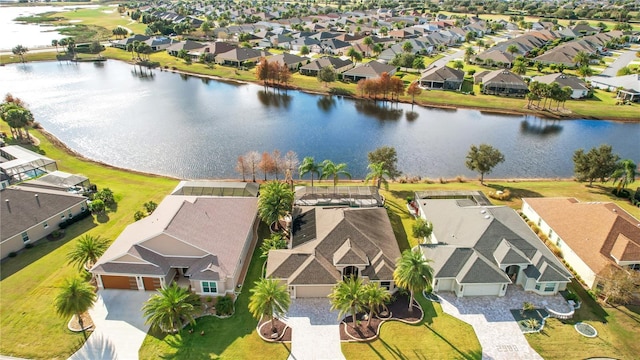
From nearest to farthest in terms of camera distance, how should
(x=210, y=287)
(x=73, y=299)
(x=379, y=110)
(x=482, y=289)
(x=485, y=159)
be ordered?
(x=73, y=299) → (x=210, y=287) → (x=482, y=289) → (x=485, y=159) → (x=379, y=110)

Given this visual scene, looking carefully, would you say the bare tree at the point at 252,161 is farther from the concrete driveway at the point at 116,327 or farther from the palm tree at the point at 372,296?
the palm tree at the point at 372,296

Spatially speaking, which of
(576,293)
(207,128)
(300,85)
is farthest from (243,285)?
(300,85)

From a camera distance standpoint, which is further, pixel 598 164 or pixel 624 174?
pixel 598 164

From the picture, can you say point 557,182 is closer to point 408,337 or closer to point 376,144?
point 376,144

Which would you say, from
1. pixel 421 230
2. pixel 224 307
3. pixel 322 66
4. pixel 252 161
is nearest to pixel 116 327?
pixel 224 307

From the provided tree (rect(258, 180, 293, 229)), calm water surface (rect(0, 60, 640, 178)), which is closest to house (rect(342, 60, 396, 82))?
calm water surface (rect(0, 60, 640, 178))

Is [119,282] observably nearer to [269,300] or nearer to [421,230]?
[269,300]

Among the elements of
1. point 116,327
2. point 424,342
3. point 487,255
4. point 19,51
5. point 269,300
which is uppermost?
point 19,51
